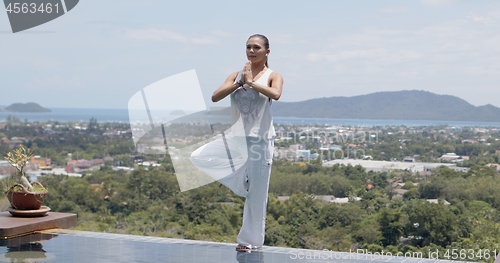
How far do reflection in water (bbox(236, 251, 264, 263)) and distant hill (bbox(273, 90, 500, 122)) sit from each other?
1263cm

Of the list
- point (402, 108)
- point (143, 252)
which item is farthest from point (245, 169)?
point (402, 108)

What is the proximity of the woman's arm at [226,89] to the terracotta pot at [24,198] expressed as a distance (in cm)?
188

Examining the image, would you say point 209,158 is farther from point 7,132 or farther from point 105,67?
point 105,67

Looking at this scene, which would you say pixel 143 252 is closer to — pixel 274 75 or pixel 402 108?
pixel 274 75

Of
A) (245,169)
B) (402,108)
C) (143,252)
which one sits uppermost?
(402,108)

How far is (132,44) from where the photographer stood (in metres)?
33.0

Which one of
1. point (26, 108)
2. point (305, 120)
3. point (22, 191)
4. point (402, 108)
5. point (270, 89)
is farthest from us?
point (26, 108)

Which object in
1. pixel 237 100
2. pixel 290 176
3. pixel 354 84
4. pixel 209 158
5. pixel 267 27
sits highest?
pixel 267 27

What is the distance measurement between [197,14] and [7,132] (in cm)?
1028

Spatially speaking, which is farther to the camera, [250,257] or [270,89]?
[250,257]

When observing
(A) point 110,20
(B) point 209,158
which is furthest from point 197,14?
(B) point 209,158

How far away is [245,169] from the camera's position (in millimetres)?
3619

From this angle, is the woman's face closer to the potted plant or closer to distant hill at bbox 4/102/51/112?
the potted plant

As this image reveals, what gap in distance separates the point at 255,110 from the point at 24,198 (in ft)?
7.13
